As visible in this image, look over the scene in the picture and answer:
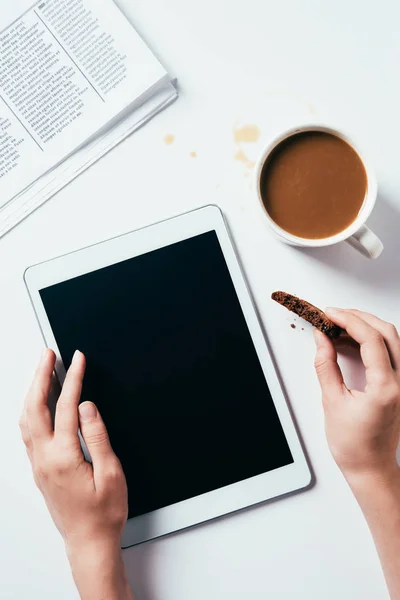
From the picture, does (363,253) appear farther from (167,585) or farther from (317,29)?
(167,585)

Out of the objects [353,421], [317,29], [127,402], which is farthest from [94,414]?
[317,29]

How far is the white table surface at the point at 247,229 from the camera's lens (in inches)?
29.5

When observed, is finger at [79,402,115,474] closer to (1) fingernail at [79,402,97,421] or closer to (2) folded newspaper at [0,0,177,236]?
(1) fingernail at [79,402,97,421]

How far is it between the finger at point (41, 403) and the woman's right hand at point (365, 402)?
0.34 m

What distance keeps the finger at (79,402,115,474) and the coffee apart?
0.34 metres

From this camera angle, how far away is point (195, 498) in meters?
0.74

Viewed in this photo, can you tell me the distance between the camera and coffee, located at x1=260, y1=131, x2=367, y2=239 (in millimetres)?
678

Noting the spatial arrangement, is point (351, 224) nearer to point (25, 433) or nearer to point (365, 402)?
point (365, 402)

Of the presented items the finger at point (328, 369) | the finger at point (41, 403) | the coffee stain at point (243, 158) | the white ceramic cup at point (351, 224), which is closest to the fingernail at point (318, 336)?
the finger at point (328, 369)

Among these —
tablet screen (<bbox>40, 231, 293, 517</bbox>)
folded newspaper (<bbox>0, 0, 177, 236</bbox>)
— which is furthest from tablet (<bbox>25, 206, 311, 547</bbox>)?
folded newspaper (<bbox>0, 0, 177, 236</bbox>)

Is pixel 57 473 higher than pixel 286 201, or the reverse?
pixel 286 201

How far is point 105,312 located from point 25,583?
0.38 metres

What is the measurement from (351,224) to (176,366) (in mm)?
286

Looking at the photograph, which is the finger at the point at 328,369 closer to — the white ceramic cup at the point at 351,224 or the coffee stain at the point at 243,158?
the white ceramic cup at the point at 351,224
